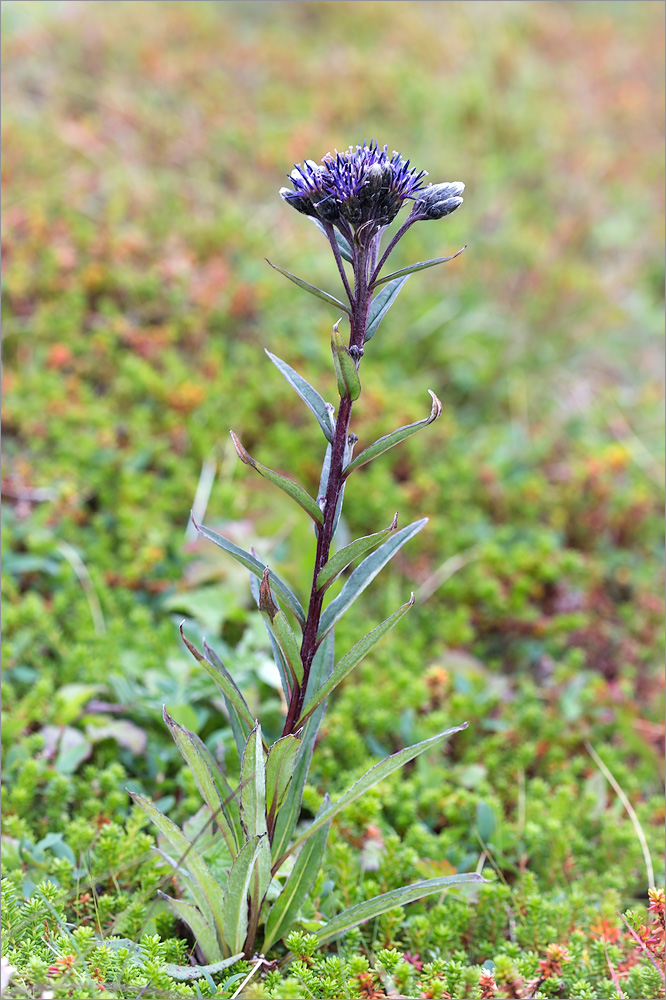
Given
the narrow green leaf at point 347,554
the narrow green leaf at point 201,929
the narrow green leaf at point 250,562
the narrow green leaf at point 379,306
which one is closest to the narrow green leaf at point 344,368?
the narrow green leaf at point 379,306

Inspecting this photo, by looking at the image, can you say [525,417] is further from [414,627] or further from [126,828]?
[126,828]

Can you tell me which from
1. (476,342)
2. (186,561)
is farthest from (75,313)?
(476,342)

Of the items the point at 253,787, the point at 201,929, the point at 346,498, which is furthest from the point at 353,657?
the point at 346,498

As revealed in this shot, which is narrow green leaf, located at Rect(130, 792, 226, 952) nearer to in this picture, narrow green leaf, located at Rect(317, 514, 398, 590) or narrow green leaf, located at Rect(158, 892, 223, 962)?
narrow green leaf, located at Rect(158, 892, 223, 962)

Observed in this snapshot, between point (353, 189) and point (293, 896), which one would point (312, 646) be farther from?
point (353, 189)

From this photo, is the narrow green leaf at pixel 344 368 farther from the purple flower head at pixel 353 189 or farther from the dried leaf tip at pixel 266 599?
the dried leaf tip at pixel 266 599

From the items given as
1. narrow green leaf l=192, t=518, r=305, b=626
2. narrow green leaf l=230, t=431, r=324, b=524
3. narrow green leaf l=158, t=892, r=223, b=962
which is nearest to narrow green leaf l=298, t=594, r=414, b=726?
narrow green leaf l=192, t=518, r=305, b=626
